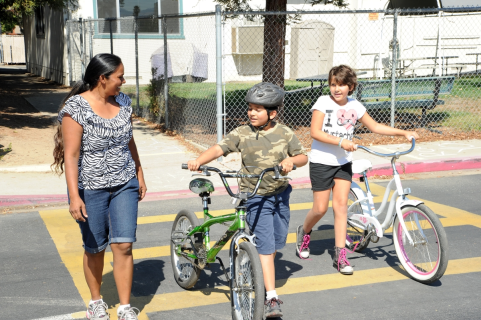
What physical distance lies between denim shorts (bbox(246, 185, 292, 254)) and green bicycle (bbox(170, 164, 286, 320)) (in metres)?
0.19

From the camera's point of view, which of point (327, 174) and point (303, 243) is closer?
point (327, 174)

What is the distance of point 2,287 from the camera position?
15.9 feet

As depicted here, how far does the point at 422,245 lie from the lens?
15.8ft

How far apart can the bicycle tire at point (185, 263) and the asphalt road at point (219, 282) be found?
0.31ft

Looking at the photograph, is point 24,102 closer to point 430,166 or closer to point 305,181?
point 305,181

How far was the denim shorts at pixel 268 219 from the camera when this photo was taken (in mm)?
4109

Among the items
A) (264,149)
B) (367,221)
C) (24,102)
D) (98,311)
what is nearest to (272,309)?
(264,149)

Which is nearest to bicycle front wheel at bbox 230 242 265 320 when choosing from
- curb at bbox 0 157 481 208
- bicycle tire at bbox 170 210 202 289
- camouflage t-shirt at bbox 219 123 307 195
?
camouflage t-shirt at bbox 219 123 307 195

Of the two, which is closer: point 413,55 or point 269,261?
point 269,261

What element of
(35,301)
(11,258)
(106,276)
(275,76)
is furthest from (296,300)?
(275,76)

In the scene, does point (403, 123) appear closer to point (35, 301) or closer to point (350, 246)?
point (350, 246)

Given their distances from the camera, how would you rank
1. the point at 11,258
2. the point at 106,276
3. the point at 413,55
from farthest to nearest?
the point at 413,55 → the point at 11,258 → the point at 106,276

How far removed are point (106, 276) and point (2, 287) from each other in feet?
2.86

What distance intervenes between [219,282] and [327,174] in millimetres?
1360
